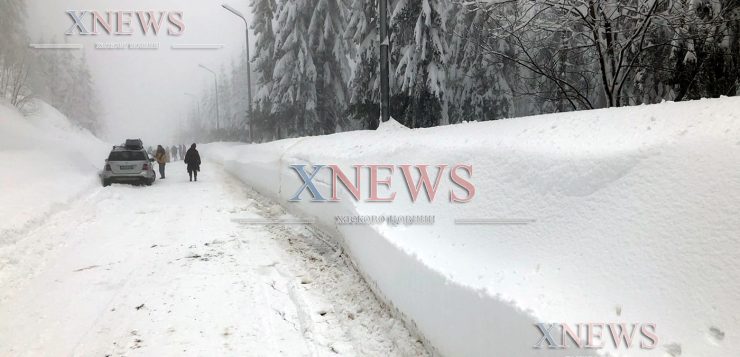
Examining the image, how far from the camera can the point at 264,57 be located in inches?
1168

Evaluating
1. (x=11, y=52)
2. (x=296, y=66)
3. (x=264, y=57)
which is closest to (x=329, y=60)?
(x=296, y=66)

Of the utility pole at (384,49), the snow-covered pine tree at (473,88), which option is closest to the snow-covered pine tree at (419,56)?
the snow-covered pine tree at (473,88)

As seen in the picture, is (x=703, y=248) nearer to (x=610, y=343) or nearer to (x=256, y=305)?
(x=610, y=343)

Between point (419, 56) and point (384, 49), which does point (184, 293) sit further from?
point (419, 56)

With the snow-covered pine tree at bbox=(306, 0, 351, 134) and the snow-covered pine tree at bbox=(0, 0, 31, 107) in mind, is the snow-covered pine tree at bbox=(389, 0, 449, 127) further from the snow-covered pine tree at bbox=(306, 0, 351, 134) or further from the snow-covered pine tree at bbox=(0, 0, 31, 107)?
the snow-covered pine tree at bbox=(0, 0, 31, 107)

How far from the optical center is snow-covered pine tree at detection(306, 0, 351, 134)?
23.6 meters

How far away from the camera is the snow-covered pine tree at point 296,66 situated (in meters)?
24.0

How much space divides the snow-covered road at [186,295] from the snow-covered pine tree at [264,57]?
67.5 ft

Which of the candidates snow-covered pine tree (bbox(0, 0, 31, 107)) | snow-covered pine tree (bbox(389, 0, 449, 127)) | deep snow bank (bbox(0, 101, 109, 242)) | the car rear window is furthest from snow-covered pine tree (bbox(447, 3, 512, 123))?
snow-covered pine tree (bbox(0, 0, 31, 107))

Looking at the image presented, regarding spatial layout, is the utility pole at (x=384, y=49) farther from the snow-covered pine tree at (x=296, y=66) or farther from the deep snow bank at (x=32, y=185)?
the snow-covered pine tree at (x=296, y=66)

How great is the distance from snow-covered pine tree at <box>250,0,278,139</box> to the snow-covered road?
20.6 m

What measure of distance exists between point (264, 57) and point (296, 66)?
6.63 m

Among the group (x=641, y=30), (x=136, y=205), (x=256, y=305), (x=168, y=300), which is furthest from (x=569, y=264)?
(x=136, y=205)

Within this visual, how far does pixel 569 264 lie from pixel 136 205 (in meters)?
11.1
